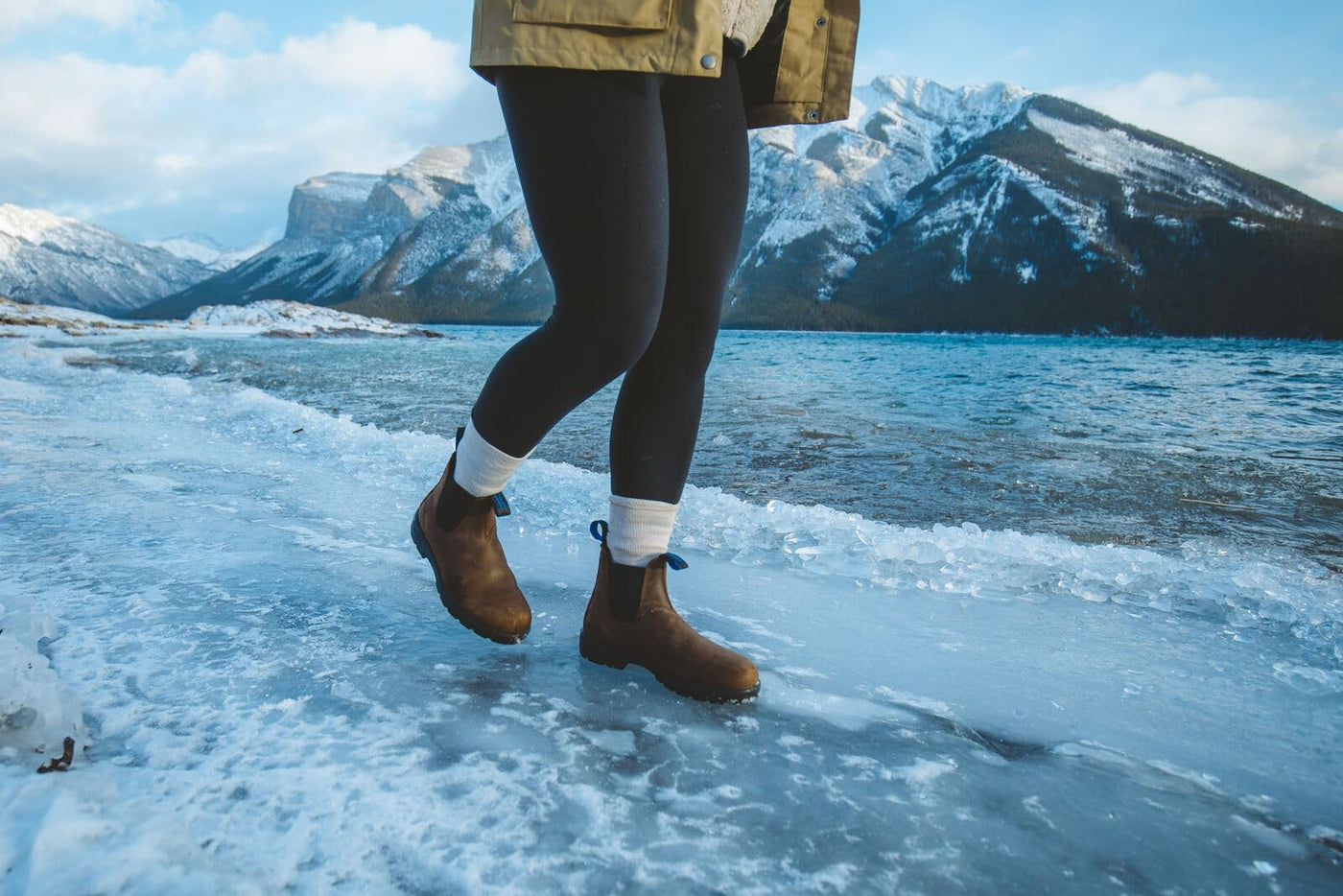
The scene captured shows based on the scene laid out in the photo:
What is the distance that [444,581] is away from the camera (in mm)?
1429

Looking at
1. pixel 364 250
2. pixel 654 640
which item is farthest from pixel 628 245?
pixel 364 250

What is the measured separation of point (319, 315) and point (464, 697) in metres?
67.2

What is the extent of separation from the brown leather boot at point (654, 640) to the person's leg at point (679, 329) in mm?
50

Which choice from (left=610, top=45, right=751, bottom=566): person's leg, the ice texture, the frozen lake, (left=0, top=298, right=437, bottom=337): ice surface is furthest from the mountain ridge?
the ice texture

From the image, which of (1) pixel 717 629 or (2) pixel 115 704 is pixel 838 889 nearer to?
(1) pixel 717 629

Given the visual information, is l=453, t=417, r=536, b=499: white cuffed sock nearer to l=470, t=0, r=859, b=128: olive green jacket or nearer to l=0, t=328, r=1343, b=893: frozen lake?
l=0, t=328, r=1343, b=893: frozen lake

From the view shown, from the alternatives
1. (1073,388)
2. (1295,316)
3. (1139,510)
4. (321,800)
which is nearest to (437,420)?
(1139,510)

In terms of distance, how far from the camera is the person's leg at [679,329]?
4.32ft

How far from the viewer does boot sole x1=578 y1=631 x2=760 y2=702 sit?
4.08 feet

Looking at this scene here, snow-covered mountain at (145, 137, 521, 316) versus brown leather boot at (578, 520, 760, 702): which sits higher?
snow-covered mountain at (145, 137, 521, 316)

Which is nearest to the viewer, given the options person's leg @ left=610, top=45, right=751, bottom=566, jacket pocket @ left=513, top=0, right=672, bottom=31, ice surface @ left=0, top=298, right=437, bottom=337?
jacket pocket @ left=513, top=0, right=672, bottom=31

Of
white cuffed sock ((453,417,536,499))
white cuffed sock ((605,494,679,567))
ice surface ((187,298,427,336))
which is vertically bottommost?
white cuffed sock ((605,494,679,567))

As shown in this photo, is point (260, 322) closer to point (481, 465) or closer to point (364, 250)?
point (481, 465)

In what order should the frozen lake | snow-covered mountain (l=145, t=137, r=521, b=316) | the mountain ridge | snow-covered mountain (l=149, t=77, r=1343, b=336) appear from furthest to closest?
1. snow-covered mountain (l=145, t=137, r=521, b=316)
2. snow-covered mountain (l=149, t=77, r=1343, b=336)
3. the mountain ridge
4. the frozen lake
